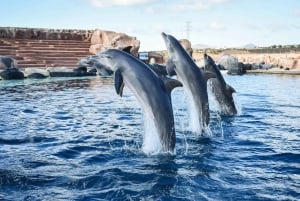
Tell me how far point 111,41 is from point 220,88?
1615 inches

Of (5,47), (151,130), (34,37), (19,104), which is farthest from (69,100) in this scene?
(34,37)

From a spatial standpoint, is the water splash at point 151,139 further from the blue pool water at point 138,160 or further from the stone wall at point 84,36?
the stone wall at point 84,36

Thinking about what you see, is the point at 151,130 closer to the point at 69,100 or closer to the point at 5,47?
the point at 69,100

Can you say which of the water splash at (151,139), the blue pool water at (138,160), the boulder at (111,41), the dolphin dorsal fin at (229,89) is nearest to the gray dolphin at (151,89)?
the water splash at (151,139)

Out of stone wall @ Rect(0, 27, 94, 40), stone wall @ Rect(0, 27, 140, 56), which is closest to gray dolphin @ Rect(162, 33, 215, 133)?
stone wall @ Rect(0, 27, 140, 56)

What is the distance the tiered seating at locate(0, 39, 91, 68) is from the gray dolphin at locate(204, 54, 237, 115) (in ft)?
107

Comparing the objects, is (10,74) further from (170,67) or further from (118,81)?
(118,81)

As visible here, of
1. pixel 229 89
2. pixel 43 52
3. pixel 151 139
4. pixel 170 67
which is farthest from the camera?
pixel 43 52

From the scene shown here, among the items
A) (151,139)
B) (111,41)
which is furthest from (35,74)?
(151,139)

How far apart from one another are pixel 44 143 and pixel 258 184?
5047 millimetres

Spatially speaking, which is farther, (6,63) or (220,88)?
(6,63)

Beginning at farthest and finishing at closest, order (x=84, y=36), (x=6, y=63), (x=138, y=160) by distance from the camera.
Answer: (x=84, y=36) < (x=6, y=63) < (x=138, y=160)

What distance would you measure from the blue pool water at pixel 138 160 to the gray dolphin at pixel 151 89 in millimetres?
620

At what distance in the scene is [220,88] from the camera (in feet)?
39.0
